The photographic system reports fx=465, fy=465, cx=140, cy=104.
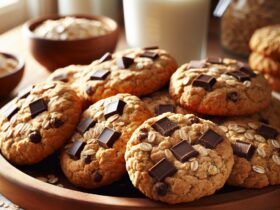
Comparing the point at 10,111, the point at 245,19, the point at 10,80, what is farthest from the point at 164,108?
the point at 245,19

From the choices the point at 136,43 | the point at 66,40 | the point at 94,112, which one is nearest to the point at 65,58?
the point at 66,40

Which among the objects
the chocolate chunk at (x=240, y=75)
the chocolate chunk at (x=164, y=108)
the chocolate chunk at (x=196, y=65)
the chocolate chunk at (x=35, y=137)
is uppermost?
the chocolate chunk at (x=196, y=65)

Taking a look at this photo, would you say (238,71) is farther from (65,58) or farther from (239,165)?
(65,58)

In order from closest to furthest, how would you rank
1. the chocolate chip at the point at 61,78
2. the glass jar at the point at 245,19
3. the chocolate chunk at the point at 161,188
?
the chocolate chunk at the point at 161,188 < the chocolate chip at the point at 61,78 < the glass jar at the point at 245,19

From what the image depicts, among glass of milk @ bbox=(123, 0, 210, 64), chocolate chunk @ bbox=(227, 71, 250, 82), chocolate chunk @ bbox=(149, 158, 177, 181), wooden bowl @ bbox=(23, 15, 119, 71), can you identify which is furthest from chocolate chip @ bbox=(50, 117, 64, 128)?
glass of milk @ bbox=(123, 0, 210, 64)

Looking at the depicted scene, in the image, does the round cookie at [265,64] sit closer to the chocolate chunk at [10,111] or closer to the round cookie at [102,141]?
the round cookie at [102,141]

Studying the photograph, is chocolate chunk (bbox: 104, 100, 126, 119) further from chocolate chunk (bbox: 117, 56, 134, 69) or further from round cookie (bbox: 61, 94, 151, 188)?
chocolate chunk (bbox: 117, 56, 134, 69)

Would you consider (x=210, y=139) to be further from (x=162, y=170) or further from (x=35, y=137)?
(x=35, y=137)

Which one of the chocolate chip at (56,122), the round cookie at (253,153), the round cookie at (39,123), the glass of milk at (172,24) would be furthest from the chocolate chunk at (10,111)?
the glass of milk at (172,24)
